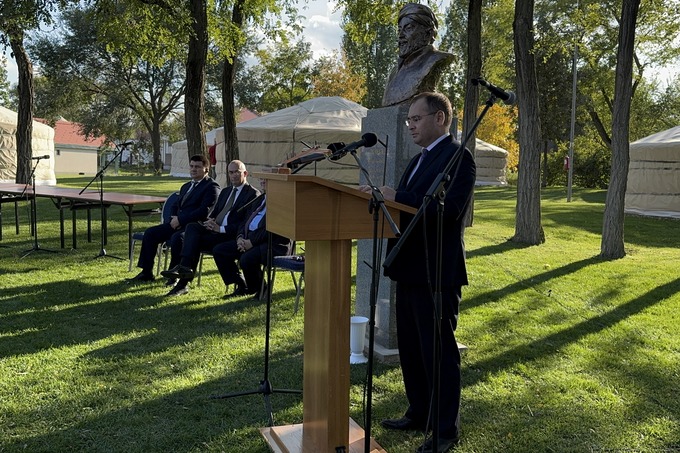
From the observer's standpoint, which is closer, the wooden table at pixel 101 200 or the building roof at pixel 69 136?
the wooden table at pixel 101 200

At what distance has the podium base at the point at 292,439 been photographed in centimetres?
315

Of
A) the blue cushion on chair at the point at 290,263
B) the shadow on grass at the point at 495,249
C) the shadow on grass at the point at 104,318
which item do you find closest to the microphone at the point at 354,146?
the shadow on grass at the point at 104,318

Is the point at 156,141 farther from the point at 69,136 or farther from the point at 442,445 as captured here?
the point at 442,445

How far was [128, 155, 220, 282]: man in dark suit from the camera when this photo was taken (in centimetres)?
765

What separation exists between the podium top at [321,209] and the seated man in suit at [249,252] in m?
3.91

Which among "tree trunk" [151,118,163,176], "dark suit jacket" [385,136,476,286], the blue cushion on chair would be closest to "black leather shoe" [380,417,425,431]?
"dark suit jacket" [385,136,476,286]

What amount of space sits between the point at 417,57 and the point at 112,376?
3.20m

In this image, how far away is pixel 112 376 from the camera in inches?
178

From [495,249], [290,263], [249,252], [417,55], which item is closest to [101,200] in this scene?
[249,252]

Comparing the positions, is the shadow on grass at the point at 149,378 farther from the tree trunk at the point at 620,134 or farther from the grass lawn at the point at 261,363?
the tree trunk at the point at 620,134

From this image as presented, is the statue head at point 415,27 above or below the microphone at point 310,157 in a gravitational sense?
above

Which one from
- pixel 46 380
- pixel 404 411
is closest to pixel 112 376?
pixel 46 380

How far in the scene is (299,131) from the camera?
2030 cm

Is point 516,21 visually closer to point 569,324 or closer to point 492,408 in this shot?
point 569,324
